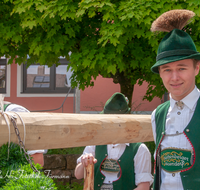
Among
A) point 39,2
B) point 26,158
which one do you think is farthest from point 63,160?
point 26,158

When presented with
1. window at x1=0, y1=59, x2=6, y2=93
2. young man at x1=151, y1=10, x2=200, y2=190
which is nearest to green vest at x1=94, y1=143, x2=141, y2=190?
young man at x1=151, y1=10, x2=200, y2=190

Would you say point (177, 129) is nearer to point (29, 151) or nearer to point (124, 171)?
point (124, 171)

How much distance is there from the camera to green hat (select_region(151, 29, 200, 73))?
1399 mm

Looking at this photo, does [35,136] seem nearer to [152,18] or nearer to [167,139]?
[167,139]

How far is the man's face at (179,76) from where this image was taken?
55.2 inches

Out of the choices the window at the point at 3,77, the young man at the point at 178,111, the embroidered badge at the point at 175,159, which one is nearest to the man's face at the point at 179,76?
the young man at the point at 178,111

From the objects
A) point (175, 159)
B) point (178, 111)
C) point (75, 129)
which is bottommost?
point (175, 159)

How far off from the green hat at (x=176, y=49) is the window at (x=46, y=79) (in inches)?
249

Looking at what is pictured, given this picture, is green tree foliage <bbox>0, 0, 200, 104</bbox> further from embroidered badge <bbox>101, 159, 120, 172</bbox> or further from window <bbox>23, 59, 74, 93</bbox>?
window <bbox>23, 59, 74, 93</bbox>

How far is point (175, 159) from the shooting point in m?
1.46

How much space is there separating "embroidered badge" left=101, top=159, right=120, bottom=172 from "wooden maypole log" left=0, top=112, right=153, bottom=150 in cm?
41

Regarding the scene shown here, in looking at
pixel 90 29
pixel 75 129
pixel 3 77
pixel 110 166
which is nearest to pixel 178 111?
pixel 75 129

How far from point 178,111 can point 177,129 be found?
0.36ft

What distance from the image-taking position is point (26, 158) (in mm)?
1252
